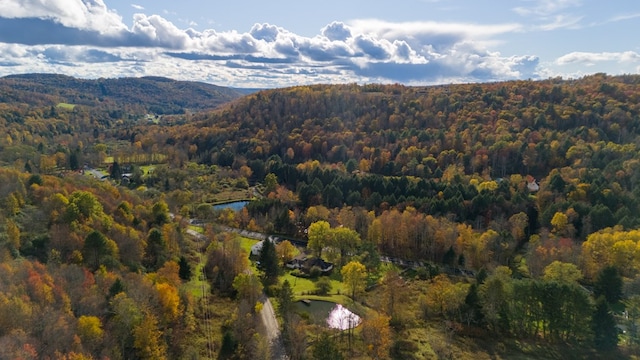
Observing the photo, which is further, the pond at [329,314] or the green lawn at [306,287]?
the green lawn at [306,287]

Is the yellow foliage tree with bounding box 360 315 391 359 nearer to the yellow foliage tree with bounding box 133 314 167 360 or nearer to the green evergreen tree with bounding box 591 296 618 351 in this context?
the yellow foliage tree with bounding box 133 314 167 360

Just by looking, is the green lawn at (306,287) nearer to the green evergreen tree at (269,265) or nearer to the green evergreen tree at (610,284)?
the green evergreen tree at (269,265)

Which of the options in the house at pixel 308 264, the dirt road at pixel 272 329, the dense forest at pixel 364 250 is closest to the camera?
the dense forest at pixel 364 250

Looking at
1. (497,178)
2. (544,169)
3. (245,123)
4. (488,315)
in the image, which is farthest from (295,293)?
(245,123)

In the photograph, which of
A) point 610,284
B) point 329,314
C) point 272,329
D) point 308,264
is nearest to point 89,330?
point 272,329

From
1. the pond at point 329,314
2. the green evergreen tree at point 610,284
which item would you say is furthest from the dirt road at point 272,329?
the green evergreen tree at point 610,284

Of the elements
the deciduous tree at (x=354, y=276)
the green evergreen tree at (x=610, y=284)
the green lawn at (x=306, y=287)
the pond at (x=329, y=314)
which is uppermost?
the green evergreen tree at (x=610, y=284)
